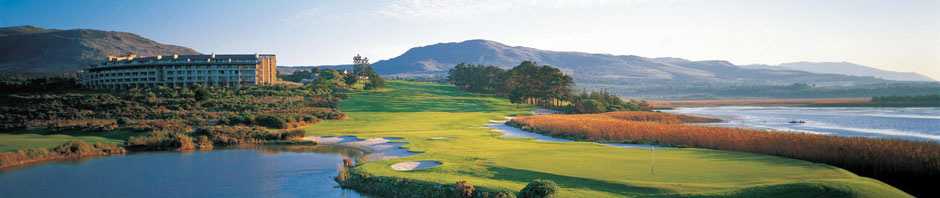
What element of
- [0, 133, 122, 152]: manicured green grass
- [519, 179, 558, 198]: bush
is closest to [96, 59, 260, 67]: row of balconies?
[0, 133, 122, 152]: manicured green grass

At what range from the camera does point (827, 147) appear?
28.0 metres

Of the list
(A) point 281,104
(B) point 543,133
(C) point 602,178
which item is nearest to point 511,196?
(C) point 602,178

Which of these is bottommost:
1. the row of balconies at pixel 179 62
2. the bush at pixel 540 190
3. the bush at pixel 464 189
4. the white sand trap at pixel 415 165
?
the white sand trap at pixel 415 165

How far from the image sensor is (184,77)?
10012 centimetres

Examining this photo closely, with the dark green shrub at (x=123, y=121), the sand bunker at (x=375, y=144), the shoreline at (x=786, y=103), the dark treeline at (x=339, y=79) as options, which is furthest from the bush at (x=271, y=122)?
the shoreline at (x=786, y=103)

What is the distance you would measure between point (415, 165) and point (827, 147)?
1877cm

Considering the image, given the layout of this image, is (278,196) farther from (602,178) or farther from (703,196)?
(703,196)

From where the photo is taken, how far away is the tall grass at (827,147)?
2297cm

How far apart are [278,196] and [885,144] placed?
25.9m

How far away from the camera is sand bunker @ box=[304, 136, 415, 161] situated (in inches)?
1343

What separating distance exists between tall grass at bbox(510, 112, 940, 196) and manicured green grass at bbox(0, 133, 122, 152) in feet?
106

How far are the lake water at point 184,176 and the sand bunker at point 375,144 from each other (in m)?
2.03

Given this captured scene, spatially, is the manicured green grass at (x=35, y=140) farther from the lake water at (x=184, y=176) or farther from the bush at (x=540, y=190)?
the bush at (x=540, y=190)

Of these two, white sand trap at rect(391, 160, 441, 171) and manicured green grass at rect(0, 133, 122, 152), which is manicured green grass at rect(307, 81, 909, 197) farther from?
manicured green grass at rect(0, 133, 122, 152)
